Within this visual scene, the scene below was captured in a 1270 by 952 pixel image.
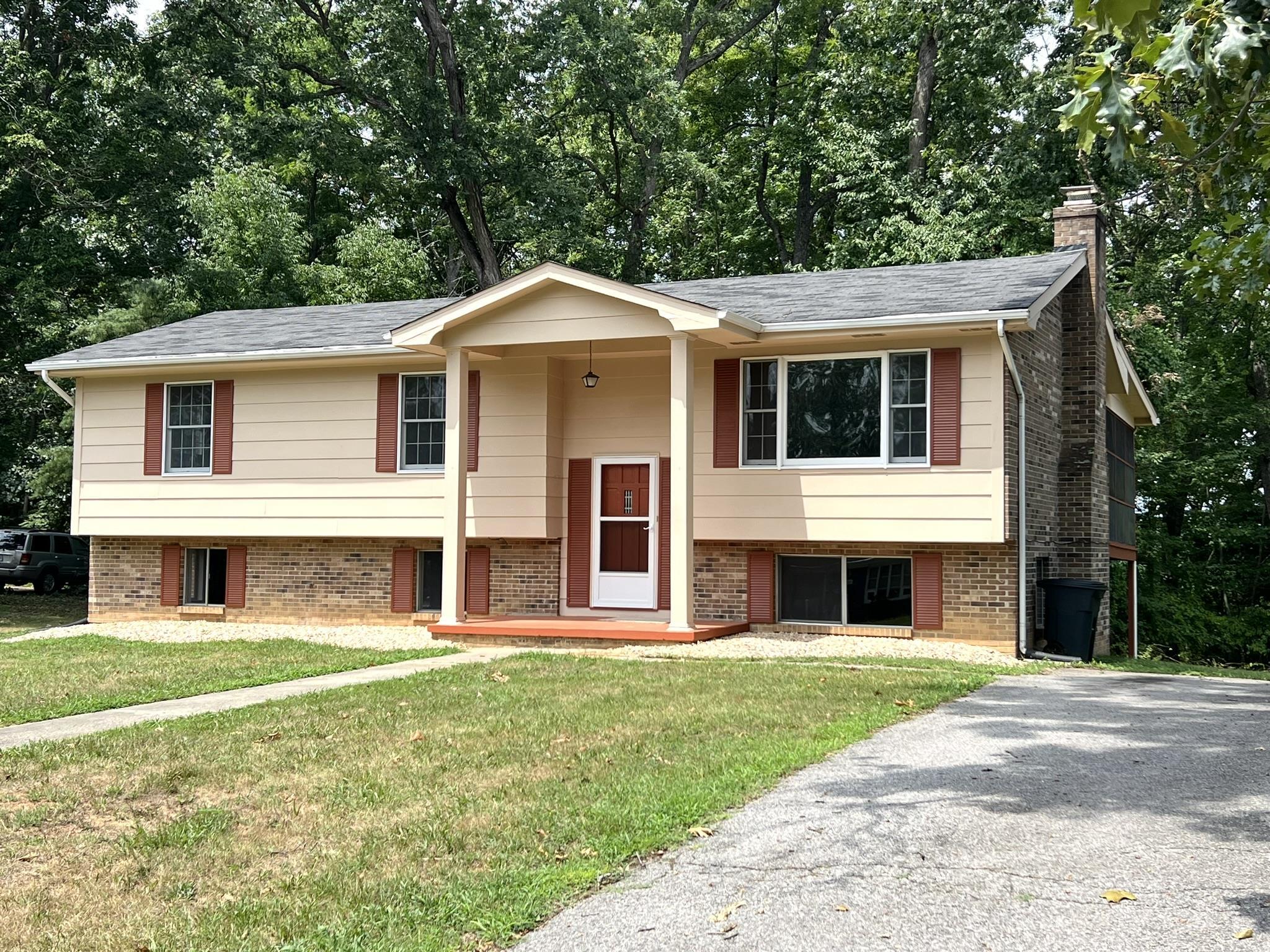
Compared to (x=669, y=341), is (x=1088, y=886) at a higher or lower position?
lower

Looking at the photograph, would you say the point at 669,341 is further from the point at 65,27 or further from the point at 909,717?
the point at 65,27

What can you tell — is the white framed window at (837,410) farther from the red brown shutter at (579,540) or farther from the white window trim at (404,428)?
the white window trim at (404,428)

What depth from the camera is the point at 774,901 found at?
473 cm

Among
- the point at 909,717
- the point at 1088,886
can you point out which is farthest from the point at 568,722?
the point at 1088,886

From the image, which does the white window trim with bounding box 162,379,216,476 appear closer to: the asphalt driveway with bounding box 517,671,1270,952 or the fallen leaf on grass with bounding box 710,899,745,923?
the asphalt driveway with bounding box 517,671,1270,952

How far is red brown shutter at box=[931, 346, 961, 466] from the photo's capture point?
14.6 metres

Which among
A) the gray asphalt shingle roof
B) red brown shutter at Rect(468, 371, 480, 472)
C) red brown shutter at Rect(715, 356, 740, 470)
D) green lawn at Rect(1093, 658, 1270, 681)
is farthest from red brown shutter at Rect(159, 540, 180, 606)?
green lawn at Rect(1093, 658, 1270, 681)

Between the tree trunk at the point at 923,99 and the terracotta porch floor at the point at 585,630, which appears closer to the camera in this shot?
the terracotta porch floor at the point at 585,630

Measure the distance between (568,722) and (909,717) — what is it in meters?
2.49

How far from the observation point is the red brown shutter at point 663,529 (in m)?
16.7

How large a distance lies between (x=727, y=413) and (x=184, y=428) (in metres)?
8.55

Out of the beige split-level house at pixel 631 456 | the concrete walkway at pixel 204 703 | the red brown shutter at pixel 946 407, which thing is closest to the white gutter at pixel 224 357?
the beige split-level house at pixel 631 456

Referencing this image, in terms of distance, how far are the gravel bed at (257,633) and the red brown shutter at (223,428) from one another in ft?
3.70

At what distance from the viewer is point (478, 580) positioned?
57.7 ft
